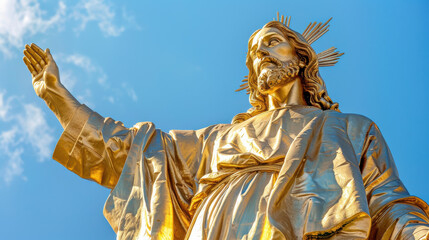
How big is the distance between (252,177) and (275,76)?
5.99 feet

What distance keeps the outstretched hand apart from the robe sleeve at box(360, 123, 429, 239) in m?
3.68

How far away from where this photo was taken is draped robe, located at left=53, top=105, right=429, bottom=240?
1022cm

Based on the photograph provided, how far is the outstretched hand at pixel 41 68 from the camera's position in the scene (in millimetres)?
12336

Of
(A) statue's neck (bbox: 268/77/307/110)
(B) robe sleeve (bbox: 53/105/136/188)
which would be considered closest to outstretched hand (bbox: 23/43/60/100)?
(B) robe sleeve (bbox: 53/105/136/188)

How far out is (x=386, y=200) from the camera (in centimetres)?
1072

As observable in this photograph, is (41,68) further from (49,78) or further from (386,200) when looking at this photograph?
(386,200)

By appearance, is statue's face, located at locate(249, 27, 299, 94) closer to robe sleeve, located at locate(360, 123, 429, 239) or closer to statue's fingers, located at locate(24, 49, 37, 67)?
robe sleeve, located at locate(360, 123, 429, 239)

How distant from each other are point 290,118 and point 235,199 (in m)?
1.54

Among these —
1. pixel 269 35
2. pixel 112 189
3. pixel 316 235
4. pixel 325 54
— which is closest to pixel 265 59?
pixel 269 35

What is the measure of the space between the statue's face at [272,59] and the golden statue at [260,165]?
0.01 m

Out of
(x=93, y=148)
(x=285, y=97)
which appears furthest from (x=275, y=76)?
(x=93, y=148)

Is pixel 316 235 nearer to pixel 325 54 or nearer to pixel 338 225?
pixel 338 225

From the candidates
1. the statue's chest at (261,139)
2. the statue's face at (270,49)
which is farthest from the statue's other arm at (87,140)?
the statue's face at (270,49)

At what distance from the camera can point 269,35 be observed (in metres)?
12.6
